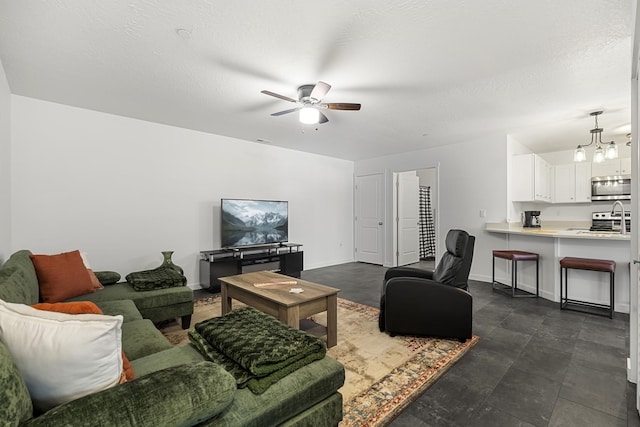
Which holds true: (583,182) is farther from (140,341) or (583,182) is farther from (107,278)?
(107,278)

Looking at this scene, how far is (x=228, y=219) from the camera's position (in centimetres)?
462

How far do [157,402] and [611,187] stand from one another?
754 cm

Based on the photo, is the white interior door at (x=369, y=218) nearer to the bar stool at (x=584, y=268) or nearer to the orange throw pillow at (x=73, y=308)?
the bar stool at (x=584, y=268)

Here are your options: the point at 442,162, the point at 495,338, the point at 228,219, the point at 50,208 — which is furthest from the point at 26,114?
the point at 442,162

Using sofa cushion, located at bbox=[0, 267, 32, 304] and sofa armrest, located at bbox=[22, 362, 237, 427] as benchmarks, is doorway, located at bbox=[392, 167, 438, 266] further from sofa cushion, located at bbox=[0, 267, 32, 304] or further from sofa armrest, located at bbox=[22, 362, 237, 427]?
sofa cushion, located at bbox=[0, 267, 32, 304]

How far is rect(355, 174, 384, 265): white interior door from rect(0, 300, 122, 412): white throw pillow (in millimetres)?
5904

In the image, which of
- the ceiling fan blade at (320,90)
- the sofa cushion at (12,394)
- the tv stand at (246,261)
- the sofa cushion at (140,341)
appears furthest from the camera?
the tv stand at (246,261)

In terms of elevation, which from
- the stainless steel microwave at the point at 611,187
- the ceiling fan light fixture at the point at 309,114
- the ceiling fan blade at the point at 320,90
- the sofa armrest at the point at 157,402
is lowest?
the sofa armrest at the point at 157,402

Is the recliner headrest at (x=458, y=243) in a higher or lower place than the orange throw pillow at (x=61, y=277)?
higher

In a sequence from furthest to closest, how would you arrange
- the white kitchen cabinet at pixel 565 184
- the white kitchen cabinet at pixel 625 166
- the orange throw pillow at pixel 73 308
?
the white kitchen cabinet at pixel 565 184 < the white kitchen cabinet at pixel 625 166 < the orange throw pillow at pixel 73 308

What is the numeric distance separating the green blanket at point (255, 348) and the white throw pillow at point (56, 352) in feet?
1.73

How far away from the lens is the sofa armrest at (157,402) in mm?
856

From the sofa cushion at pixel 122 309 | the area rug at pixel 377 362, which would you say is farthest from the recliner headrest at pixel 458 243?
the sofa cushion at pixel 122 309

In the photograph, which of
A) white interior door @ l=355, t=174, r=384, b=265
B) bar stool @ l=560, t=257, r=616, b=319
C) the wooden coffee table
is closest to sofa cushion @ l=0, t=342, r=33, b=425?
the wooden coffee table
